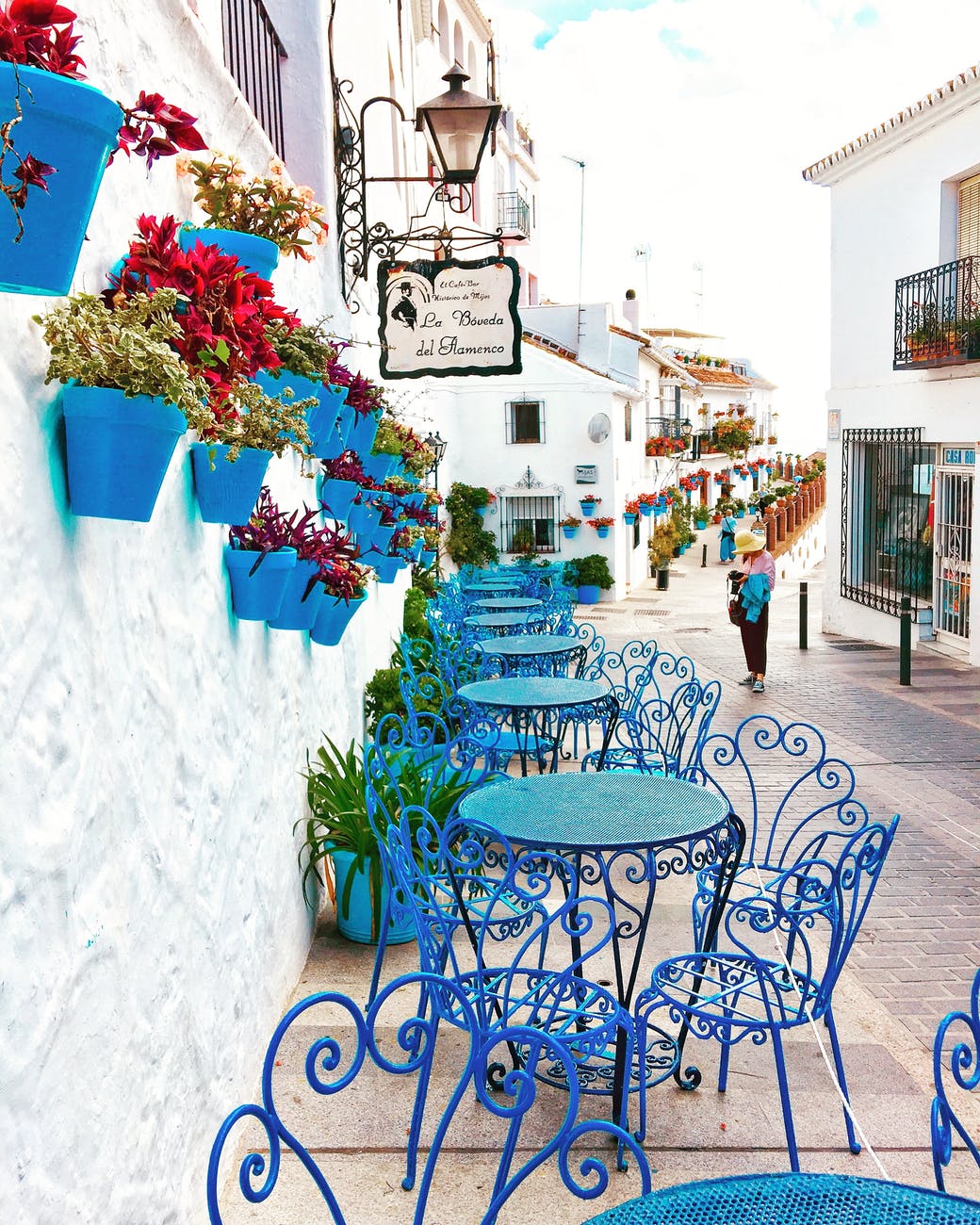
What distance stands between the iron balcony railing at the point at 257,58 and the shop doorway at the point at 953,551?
11.2 metres

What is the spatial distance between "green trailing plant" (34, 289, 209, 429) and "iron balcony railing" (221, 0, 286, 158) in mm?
3331

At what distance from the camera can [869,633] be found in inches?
688

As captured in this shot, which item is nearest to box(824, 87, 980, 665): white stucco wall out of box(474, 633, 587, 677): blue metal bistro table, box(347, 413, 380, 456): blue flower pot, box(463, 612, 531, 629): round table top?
box(463, 612, 531, 629): round table top

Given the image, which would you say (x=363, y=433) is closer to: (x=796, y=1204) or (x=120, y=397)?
(x=120, y=397)

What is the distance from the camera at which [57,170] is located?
182cm

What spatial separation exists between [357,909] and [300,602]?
1732 millimetres

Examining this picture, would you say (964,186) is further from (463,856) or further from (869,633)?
(463,856)

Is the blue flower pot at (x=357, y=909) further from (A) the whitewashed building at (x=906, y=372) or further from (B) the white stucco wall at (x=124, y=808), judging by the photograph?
(A) the whitewashed building at (x=906, y=372)

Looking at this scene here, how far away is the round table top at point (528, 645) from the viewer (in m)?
8.70

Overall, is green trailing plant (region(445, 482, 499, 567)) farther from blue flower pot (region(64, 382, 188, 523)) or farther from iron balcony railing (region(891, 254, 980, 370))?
blue flower pot (region(64, 382, 188, 523))

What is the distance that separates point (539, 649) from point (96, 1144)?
21.5ft

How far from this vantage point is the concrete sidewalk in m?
3.58

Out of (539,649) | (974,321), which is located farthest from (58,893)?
(974,321)

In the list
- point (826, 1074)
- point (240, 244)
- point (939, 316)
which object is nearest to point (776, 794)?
point (826, 1074)
